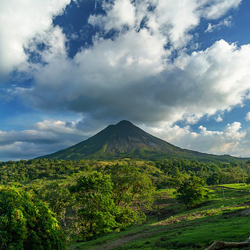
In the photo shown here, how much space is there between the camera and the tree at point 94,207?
33.9 m

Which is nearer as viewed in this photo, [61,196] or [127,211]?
[127,211]

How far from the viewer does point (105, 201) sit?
3606 cm

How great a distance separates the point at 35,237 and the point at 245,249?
1700 cm

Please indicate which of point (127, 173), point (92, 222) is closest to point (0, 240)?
point (92, 222)

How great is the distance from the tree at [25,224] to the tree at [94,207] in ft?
46.9

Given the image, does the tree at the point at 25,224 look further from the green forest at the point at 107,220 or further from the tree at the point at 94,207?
the tree at the point at 94,207

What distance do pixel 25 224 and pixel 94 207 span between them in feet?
63.4

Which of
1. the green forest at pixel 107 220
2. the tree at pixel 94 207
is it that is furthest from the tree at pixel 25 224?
the tree at pixel 94 207

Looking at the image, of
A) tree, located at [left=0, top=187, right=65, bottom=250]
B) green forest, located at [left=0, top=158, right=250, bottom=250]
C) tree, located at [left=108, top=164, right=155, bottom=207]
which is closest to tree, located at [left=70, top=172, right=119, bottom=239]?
green forest, located at [left=0, top=158, right=250, bottom=250]

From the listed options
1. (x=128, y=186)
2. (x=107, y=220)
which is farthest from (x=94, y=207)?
(x=128, y=186)

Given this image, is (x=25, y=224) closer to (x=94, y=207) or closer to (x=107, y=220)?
(x=94, y=207)

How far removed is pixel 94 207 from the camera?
3516 cm

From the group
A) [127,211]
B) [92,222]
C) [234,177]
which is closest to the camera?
[92,222]

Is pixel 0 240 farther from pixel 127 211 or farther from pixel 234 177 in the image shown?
pixel 234 177
